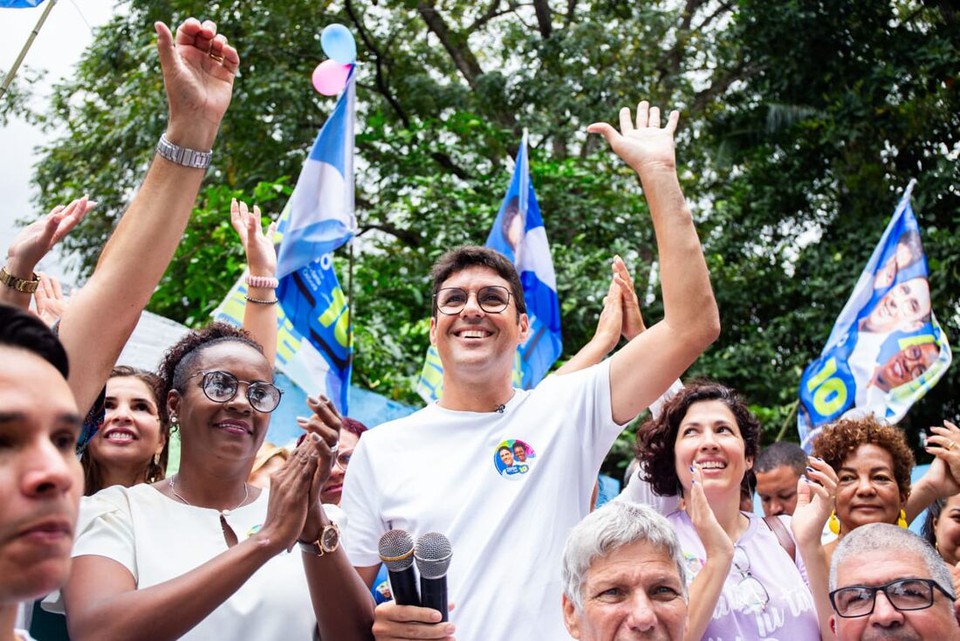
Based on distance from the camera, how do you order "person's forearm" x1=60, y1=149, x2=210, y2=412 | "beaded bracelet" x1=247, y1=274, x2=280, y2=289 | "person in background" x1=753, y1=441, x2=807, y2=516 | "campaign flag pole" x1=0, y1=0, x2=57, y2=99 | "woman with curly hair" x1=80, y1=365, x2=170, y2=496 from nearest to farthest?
"person's forearm" x1=60, y1=149, x2=210, y2=412 → "woman with curly hair" x1=80, y1=365, x2=170, y2=496 → "campaign flag pole" x1=0, y1=0, x2=57, y2=99 → "beaded bracelet" x1=247, y1=274, x2=280, y2=289 → "person in background" x1=753, y1=441, x2=807, y2=516

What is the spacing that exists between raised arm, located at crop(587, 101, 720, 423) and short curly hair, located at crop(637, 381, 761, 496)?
87cm

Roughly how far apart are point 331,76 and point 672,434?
362 cm

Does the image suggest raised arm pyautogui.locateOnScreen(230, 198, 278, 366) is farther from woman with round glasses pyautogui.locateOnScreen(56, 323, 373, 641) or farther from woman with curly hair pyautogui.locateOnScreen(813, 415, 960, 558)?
woman with curly hair pyautogui.locateOnScreen(813, 415, 960, 558)

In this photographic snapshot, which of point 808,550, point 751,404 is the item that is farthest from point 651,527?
point 751,404

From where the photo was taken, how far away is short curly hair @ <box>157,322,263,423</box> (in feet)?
9.93

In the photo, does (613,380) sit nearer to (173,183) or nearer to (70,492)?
(173,183)

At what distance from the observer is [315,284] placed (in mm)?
5902

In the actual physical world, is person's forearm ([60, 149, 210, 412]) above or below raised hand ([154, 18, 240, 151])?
below

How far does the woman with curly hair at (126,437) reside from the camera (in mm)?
3432

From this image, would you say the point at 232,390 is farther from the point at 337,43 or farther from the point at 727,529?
the point at 337,43

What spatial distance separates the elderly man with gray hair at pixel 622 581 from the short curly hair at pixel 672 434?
0.92 meters

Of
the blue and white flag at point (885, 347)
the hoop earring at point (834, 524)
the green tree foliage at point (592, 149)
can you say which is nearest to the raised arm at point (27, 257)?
the hoop earring at point (834, 524)

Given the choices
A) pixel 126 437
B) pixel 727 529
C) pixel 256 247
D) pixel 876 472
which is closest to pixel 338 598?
pixel 126 437

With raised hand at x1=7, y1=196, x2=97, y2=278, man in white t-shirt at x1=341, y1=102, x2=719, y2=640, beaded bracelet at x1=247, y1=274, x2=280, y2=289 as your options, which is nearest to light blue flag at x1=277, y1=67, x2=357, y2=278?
beaded bracelet at x1=247, y1=274, x2=280, y2=289
